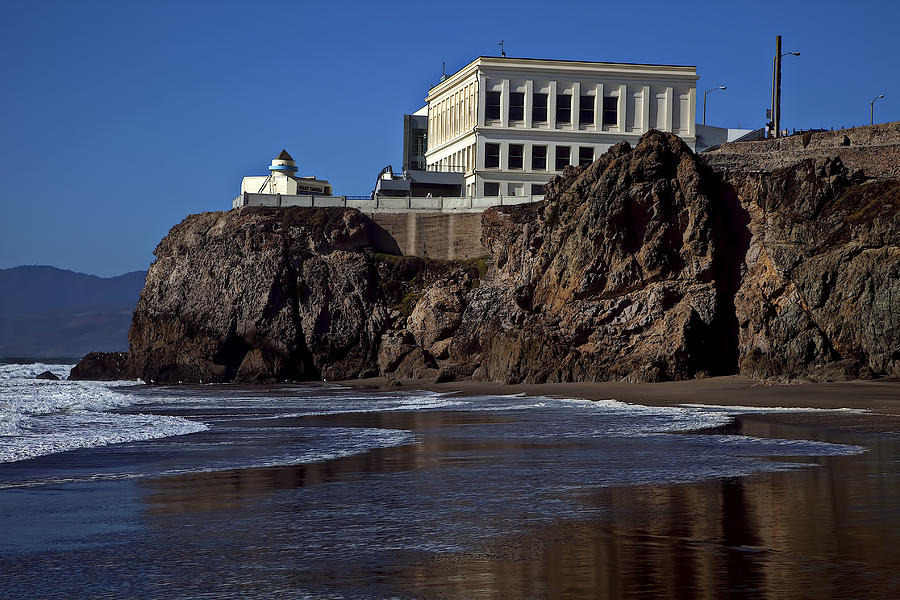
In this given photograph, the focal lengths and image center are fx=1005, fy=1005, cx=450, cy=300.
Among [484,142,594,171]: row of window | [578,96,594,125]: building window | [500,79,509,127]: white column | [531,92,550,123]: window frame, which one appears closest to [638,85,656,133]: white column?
[578,96,594,125]: building window

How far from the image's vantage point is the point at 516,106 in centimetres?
6988

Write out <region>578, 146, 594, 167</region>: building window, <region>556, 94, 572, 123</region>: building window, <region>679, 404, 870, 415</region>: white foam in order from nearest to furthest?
<region>679, 404, 870, 415</region>: white foam < <region>578, 146, 594, 167</region>: building window < <region>556, 94, 572, 123</region>: building window

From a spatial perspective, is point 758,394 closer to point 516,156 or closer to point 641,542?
point 641,542

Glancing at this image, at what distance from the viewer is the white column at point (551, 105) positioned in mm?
69750

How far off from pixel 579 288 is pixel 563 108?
26.9 metres

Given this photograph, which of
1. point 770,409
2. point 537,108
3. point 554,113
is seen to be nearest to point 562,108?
point 554,113

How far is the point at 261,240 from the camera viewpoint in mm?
60656

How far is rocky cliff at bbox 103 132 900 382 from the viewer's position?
129 ft

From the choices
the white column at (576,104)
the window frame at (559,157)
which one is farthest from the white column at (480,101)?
the white column at (576,104)

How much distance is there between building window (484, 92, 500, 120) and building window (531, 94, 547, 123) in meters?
2.45

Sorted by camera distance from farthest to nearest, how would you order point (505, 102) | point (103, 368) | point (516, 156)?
point (505, 102) → point (516, 156) → point (103, 368)

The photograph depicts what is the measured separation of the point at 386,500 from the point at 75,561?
450 cm

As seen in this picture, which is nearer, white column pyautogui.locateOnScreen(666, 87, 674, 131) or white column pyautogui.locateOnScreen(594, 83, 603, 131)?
white column pyautogui.locateOnScreen(594, 83, 603, 131)

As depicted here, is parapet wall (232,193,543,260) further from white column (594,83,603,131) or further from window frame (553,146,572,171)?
white column (594,83,603,131)
